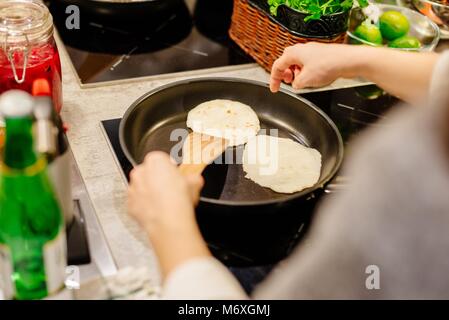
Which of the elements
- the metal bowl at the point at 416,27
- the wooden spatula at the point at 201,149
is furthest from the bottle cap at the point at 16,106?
the metal bowl at the point at 416,27

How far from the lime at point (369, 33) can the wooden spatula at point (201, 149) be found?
654 millimetres

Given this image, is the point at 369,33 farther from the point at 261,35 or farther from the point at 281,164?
the point at 281,164

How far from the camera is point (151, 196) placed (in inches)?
39.0

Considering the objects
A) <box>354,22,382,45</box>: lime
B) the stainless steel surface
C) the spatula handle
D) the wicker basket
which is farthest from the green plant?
the stainless steel surface

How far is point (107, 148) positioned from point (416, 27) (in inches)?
43.4

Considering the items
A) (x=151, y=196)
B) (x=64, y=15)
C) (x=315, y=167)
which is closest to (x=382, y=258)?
(x=151, y=196)

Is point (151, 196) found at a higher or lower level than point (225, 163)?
higher

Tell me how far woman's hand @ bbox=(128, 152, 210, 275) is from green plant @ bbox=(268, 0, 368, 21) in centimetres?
76

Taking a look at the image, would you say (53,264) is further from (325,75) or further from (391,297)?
(325,75)

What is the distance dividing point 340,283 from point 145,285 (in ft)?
1.33

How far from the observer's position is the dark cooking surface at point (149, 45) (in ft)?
5.78

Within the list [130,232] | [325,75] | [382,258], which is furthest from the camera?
[325,75]

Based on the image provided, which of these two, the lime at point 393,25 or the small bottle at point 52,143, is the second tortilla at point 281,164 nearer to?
the small bottle at point 52,143

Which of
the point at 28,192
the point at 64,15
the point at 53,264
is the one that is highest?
the point at 28,192
